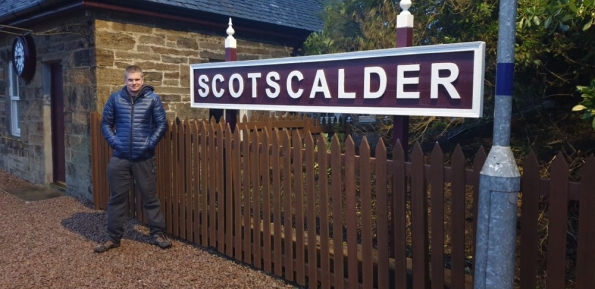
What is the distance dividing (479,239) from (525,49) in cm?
289

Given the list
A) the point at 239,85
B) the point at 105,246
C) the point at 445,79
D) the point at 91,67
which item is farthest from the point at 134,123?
the point at 445,79

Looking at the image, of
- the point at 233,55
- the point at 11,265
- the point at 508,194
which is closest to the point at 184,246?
the point at 11,265

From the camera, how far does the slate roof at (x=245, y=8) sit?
25.2 feet

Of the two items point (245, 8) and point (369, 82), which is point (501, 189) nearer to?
point (369, 82)

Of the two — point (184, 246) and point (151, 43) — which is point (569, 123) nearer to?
point (184, 246)

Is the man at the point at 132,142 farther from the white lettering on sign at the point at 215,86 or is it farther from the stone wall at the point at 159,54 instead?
the stone wall at the point at 159,54

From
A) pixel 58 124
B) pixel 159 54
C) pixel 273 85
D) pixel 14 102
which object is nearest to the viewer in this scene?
pixel 273 85

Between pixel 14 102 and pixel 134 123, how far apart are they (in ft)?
21.2

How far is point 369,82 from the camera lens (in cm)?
360

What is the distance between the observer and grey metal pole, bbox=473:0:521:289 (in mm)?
2299

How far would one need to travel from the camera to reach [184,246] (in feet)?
17.3

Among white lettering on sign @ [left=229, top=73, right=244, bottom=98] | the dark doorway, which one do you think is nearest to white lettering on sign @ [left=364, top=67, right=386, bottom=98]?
white lettering on sign @ [left=229, top=73, right=244, bottom=98]

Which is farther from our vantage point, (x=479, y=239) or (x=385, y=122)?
(x=385, y=122)

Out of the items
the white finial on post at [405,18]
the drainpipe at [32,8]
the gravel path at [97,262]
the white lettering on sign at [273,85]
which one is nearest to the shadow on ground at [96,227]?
the gravel path at [97,262]
